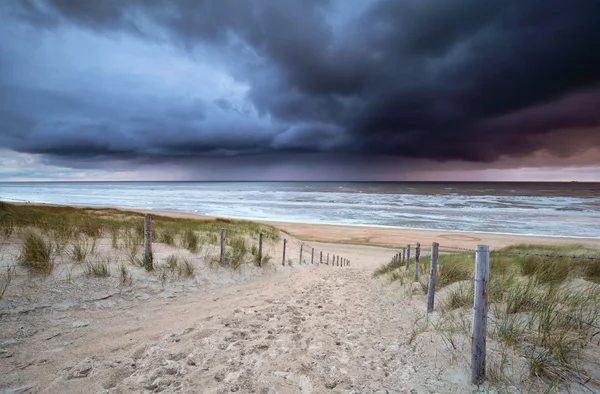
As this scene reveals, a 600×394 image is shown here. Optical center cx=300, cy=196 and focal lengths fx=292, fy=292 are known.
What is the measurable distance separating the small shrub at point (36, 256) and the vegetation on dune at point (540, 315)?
27.8 feet

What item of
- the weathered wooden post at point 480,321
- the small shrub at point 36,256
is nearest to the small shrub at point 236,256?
the small shrub at point 36,256

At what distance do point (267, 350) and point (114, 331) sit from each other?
3083mm

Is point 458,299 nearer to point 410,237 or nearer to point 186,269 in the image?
point 186,269

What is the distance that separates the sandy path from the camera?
13.2 ft

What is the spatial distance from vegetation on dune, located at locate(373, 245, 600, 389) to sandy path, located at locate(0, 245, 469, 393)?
2.81 feet

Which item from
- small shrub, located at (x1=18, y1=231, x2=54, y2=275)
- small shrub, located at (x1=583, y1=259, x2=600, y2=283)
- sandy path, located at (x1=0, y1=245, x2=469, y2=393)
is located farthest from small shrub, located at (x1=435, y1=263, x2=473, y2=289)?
small shrub, located at (x1=18, y1=231, x2=54, y2=275)

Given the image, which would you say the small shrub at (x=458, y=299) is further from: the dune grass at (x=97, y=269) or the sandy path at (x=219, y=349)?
the dune grass at (x=97, y=269)

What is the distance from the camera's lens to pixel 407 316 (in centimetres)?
695

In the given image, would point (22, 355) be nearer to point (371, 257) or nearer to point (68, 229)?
point (68, 229)

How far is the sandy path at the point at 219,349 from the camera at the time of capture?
13.2 ft

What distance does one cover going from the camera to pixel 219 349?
493 cm

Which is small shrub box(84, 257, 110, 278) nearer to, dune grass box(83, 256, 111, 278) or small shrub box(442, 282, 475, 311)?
dune grass box(83, 256, 111, 278)

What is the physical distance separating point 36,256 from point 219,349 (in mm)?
5263

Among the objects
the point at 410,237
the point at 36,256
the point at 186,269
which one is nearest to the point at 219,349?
the point at 186,269
